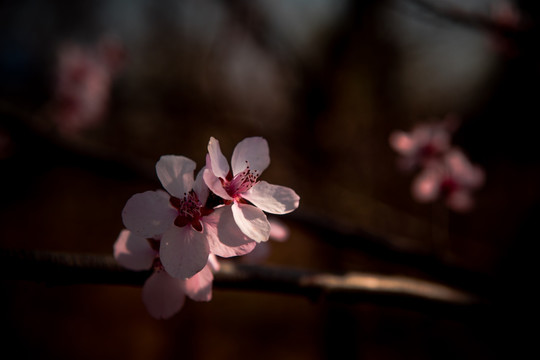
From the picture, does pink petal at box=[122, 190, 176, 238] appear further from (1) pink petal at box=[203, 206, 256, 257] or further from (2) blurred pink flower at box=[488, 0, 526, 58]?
(2) blurred pink flower at box=[488, 0, 526, 58]

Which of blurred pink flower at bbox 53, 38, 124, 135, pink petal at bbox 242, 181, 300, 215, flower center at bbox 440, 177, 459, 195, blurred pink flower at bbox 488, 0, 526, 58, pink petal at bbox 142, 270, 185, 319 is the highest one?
blurred pink flower at bbox 488, 0, 526, 58

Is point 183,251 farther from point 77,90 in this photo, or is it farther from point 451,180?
point 77,90

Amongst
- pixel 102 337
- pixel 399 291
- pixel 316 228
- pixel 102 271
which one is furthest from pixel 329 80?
pixel 102 337

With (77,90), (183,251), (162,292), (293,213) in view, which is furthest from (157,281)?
(77,90)

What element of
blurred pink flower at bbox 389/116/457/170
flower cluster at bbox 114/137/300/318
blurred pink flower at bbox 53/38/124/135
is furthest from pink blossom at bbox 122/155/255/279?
blurred pink flower at bbox 53/38/124/135

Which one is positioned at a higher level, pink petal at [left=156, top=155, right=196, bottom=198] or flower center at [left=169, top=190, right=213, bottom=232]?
pink petal at [left=156, top=155, right=196, bottom=198]

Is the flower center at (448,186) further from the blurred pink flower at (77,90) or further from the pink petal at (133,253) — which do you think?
the blurred pink flower at (77,90)

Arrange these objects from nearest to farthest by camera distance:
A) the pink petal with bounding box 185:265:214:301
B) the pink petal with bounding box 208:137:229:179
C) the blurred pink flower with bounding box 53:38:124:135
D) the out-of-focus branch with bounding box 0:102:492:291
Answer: the pink petal with bounding box 208:137:229:179 < the pink petal with bounding box 185:265:214:301 < the out-of-focus branch with bounding box 0:102:492:291 < the blurred pink flower with bounding box 53:38:124:135
